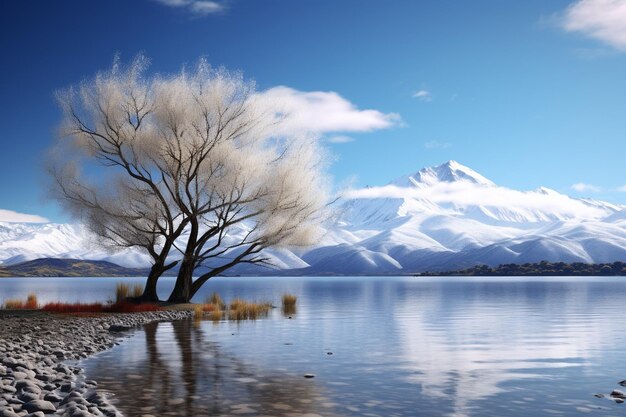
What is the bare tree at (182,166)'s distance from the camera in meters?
37.5

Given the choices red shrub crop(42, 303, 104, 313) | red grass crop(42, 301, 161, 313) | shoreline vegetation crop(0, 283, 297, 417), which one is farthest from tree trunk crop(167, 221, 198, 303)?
red shrub crop(42, 303, 104, 313)

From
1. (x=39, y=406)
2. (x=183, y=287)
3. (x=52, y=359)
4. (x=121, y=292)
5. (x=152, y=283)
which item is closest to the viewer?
(x=39, y=406)

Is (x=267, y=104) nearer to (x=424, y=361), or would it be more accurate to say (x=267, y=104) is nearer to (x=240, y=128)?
(x=240, y=128)

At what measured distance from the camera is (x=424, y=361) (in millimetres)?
18406

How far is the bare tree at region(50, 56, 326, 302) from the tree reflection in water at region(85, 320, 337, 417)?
60.4 ft

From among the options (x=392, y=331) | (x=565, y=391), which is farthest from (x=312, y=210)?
(x=565, y=391)

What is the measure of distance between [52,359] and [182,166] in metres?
21.6

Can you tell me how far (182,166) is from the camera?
38.6m

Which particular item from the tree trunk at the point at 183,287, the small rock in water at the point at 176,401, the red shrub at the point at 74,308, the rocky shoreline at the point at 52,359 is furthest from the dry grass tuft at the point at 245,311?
the small rock in water at the point at 176,401

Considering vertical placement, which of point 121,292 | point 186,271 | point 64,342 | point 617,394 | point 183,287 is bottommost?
point 617,394

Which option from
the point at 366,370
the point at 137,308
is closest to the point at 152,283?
the point at 137,308

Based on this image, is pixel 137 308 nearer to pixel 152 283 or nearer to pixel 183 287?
pixel 152 283

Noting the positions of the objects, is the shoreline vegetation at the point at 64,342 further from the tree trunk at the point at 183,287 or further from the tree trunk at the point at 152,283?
the tree trunk at the point at 183,287

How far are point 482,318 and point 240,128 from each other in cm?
1750
